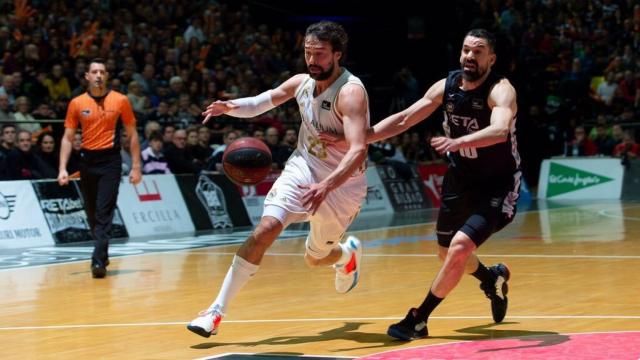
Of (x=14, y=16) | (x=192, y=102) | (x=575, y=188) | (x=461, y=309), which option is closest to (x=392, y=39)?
(x=575, y=188)

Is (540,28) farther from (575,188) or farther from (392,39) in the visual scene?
(575,188)

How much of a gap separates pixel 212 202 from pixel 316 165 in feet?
36.4

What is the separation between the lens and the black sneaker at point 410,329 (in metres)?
7.24

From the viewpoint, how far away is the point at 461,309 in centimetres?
873

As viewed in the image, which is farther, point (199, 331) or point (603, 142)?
point (603, 142)

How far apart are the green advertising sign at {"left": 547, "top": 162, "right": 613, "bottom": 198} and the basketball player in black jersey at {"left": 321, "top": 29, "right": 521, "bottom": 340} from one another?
1777cm

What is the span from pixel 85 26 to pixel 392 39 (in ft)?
34.9

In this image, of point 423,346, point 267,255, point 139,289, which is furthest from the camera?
point 267,255

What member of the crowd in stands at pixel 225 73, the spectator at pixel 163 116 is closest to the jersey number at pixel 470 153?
the crowd in stands at pixel 225 73

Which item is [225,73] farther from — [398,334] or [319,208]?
[398,334]

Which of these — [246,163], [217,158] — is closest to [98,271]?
[246,163]

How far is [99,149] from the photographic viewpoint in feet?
38.8

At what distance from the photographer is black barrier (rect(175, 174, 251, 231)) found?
18234 millimetres

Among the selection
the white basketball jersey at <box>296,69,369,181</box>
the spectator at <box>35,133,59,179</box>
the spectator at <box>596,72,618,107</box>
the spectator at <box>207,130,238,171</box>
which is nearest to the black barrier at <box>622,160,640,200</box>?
the spectator at <box>596,72,618,107</box>
